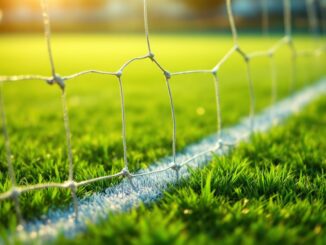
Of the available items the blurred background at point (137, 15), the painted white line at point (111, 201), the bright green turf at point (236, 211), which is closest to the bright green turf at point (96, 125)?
the painted white line at point (111, 201)

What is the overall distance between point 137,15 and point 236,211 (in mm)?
42876

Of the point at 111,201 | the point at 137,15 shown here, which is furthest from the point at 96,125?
the point at 137,15

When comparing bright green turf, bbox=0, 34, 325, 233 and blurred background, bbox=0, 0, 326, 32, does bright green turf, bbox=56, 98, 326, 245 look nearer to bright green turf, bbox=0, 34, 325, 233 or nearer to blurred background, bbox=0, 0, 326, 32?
bright green turf, bbox=0, 34, 325, 233

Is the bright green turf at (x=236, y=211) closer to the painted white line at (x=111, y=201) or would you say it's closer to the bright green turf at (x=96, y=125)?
the painted white line at (x=111, y=201)

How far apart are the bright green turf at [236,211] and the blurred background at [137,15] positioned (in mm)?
25899

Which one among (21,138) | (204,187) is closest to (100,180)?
(204,187)

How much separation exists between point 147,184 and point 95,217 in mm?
392

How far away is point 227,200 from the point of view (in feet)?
5.21

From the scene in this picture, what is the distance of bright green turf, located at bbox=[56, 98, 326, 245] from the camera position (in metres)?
1.25

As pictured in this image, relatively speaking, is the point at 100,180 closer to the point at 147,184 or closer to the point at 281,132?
the point at 147,184

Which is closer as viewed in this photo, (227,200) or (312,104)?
(227,200)

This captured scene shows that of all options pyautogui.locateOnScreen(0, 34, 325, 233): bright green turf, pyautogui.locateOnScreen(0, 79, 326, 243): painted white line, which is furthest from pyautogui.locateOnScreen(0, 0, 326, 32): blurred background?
pyautogui.locateOnScreen(0, 79, 326, 243): painted white line

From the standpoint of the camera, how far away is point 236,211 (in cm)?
146

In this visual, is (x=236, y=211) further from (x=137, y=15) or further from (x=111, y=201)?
(x=137, y=15)
